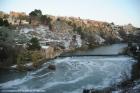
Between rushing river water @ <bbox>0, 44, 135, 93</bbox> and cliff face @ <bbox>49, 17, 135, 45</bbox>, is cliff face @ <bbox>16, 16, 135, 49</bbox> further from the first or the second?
rushing river water @ <bbox>0, 44, 135, 93</bbox>

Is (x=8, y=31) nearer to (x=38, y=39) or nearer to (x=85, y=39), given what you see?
(x=38, y=39)

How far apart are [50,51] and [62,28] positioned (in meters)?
0.42

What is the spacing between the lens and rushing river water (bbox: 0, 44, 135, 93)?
205 inches

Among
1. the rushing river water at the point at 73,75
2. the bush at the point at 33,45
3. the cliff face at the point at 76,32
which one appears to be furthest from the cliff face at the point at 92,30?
the bush at the point at 33,45

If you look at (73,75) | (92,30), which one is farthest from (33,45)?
(92,30)

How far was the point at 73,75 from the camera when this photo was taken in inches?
211

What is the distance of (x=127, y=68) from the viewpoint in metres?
5.35

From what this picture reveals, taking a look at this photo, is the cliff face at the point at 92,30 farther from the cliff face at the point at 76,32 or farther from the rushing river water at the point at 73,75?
the rushing river water at the point at 73,75

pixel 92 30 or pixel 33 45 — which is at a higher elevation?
pixel 92 30

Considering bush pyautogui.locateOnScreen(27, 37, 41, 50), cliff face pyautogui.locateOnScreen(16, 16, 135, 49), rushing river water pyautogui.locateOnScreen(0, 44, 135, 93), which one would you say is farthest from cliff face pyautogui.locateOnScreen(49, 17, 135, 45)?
bush pyautogui.locateOnScreen(27, 37, 41, 50)

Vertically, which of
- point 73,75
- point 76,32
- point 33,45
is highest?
point 76,32

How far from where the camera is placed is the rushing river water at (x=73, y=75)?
522 centimetres

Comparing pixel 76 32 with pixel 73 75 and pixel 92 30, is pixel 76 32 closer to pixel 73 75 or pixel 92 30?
pixel 92 30

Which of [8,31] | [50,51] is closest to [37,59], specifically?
[50,51]
